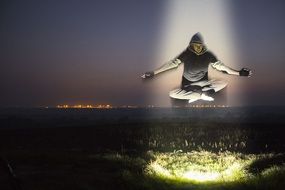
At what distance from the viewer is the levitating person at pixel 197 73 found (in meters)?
8.44

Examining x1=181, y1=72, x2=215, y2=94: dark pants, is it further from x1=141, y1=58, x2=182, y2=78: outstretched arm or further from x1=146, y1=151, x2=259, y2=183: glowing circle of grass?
x1=146, y1=151, x2=259, y2=183: glowing circle of grass

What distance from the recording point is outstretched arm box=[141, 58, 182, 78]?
903 cm

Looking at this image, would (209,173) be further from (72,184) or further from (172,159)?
(72,184)

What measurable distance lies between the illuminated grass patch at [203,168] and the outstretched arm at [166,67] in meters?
9.44

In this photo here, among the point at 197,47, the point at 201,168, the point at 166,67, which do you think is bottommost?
the point at 201,168

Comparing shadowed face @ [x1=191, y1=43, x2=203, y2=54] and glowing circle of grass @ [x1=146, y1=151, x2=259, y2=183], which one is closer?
shadowed face @ [x1=191, y1=43, x2=203, y2=54]

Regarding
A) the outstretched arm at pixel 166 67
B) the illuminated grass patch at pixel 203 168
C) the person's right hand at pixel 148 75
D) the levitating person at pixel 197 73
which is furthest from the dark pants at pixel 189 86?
the illuminated grass patch at pixel 203 168

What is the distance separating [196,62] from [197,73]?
0.79 feet

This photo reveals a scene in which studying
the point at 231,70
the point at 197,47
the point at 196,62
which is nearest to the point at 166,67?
the point at 196,62

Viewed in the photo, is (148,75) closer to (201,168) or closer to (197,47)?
(197,47)

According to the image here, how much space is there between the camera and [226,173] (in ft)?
63.0

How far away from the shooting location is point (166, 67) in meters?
9.33

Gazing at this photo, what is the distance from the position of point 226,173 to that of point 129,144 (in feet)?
63.8

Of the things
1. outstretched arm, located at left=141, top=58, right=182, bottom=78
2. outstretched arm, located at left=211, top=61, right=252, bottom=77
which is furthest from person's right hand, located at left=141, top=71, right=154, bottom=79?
outstretched arm, located at left=211, top=61, right=252, bottom=77
